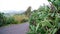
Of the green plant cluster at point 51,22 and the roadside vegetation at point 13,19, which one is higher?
the green plant cluster at point 51,22

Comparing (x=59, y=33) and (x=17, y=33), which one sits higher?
(x=59, y=33)

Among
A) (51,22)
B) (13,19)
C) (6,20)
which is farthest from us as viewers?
(13,19)

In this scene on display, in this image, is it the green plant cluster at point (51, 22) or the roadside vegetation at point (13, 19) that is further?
the roadside vegetation at point (13, 19)

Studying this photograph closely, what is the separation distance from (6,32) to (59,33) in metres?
4.66

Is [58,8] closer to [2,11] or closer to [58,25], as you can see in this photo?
[58,25]

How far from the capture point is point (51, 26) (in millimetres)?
1428

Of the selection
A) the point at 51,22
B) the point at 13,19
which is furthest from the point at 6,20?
the point at 51,22

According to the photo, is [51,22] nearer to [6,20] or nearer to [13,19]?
[6,20]

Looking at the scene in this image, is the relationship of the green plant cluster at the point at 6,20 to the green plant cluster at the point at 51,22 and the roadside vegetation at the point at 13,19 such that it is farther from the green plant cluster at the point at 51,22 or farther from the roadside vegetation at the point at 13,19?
the green plant cluster at the point at 51,22

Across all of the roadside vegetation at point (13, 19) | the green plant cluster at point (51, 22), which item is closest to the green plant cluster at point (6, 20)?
the roadside vegetation at point (13, 19)

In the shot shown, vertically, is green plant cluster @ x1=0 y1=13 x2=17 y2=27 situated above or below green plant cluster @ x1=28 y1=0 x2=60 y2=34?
below

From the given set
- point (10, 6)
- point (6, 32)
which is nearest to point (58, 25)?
point (6, 32)

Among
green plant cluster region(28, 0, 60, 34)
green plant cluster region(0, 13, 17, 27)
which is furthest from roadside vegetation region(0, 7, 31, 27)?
green plant cluster region(28, 0, 60, 34)

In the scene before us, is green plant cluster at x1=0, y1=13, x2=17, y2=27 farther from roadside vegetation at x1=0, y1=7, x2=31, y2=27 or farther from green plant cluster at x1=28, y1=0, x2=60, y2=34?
green plant cluster at x1=28, y1=0, x2=60, y2=34
